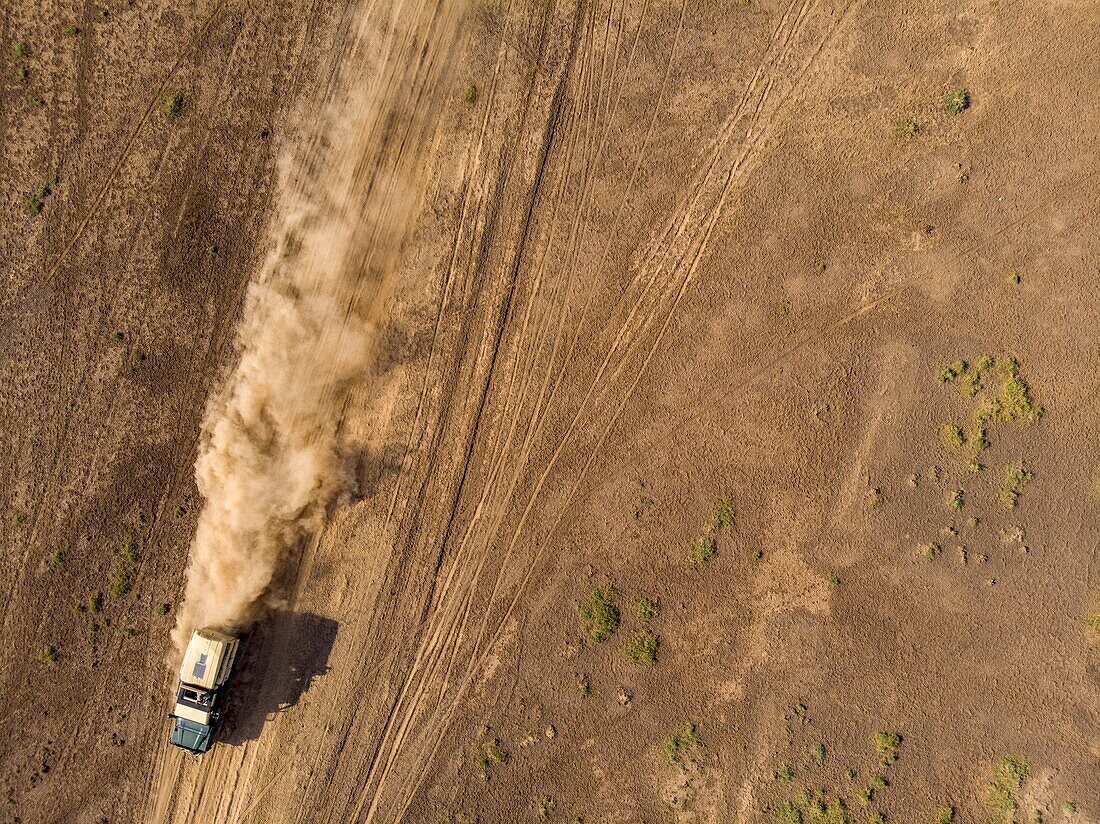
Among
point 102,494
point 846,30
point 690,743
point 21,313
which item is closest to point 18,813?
point 102,494

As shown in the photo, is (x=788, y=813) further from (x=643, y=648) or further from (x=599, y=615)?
(x=599, y=615)

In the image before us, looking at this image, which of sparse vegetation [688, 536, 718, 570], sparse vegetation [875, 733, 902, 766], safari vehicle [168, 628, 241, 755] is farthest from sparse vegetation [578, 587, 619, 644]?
safari vehicle [168, 628, 241, 755]

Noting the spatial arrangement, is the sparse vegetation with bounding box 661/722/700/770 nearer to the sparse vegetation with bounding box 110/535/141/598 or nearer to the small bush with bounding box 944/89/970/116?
the sparse vegetation with bounding box 110/535/141/598

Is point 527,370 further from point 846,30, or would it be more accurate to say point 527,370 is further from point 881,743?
point 881,743

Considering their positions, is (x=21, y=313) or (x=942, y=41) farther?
(x=21, y=313)

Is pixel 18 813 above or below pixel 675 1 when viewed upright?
below

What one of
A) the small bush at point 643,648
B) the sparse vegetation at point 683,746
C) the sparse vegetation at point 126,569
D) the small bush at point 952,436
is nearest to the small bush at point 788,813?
the sparse vegetation at point 683,746

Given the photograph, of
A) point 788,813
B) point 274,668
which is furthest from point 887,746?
point 274,668
